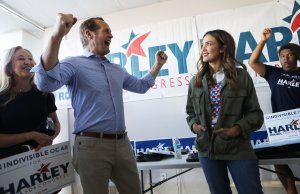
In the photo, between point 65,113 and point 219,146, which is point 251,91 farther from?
point 65,113

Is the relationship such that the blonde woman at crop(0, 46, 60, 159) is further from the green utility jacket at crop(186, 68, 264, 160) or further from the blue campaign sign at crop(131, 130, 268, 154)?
the blue campaign sign at crop(131, 130, 268, 154)

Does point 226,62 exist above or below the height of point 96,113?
above

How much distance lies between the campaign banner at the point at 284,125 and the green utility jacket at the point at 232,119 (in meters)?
0.74

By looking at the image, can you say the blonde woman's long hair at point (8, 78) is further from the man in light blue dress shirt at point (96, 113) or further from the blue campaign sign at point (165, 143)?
the blue campaign sign at point (165, 143)

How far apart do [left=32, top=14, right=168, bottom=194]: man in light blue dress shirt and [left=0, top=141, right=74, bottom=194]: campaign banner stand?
0.62ft

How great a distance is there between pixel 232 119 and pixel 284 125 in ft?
2.91

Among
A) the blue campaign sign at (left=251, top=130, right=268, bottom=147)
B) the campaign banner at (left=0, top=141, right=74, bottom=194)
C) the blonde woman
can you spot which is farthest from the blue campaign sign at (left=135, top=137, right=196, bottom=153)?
the campaign banner at (left=0, top=141, right=74, bottom=194)

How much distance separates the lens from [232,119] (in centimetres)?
133

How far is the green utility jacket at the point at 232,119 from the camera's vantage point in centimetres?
127

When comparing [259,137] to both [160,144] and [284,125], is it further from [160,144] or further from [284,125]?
[160,144]

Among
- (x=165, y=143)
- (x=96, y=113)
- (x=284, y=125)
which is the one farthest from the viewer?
(x=165, y=143)

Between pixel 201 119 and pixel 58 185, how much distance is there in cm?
92

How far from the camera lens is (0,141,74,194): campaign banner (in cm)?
113

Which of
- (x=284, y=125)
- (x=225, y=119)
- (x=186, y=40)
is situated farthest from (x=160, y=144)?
(x=225, y=119)
